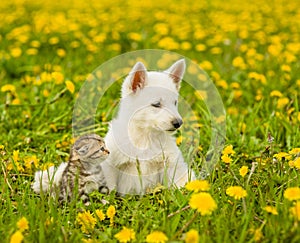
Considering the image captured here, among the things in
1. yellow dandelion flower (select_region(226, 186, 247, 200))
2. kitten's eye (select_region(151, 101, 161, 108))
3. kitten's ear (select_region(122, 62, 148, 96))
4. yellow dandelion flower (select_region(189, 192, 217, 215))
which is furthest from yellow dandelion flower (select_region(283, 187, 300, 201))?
kitten's ear (select_region(122, 62, 148, 96))

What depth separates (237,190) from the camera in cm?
268

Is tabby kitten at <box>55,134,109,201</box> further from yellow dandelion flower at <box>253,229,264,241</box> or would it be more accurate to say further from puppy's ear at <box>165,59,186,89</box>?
yellow dandelion flower at <box>253,229,264,241</box>

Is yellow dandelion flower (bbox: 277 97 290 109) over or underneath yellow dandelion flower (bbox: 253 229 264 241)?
over

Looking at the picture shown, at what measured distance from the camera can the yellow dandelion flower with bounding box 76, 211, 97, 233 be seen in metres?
2.75

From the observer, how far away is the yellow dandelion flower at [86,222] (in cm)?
275

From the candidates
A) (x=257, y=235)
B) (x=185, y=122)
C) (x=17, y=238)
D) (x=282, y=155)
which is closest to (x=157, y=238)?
(x=257, y=235)

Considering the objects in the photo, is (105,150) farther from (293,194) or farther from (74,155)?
(293,194)

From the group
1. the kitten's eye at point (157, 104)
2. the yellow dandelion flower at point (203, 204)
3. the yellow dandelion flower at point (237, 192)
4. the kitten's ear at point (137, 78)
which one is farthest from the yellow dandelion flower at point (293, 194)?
the kitten's ear at point (137, 78)

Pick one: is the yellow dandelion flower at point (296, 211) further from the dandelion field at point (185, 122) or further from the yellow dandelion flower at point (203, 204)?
the yellow dandelion flower at point (203, 204)

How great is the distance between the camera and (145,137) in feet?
10.9

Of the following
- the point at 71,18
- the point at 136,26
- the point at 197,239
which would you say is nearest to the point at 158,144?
the point at 197,239

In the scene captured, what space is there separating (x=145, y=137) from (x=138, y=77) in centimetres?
Result: 40

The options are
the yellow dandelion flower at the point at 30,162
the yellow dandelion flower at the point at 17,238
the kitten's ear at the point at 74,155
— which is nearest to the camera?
the yellow dandelion flower at the point at 17,238

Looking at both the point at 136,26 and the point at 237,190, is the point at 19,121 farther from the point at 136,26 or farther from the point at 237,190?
the point at 136,26
